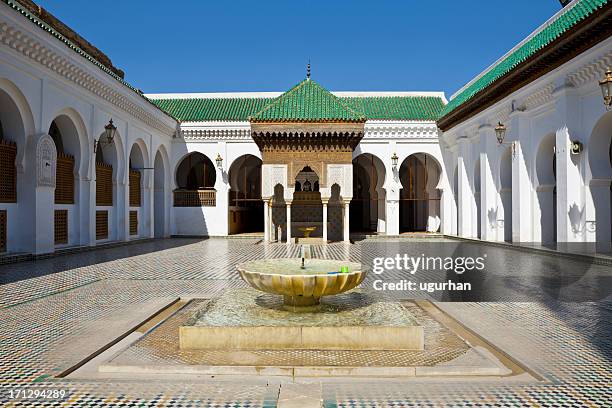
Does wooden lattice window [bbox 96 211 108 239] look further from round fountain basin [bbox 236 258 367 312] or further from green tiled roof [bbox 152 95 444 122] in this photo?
round fountain basin [bbox 236 258 367 312]

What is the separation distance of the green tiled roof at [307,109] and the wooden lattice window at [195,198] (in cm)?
385

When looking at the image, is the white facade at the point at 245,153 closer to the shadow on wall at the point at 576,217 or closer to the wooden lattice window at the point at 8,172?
the shadow on wall at the point at 576,217

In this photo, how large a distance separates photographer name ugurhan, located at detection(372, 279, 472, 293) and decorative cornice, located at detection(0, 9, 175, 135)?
650 cm

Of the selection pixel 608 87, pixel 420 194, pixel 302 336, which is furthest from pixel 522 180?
pixel 302 336

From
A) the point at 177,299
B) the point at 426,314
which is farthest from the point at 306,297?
the point at 177,299

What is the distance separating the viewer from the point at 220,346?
2.93 metres

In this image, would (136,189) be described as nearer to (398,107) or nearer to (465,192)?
(398,107)

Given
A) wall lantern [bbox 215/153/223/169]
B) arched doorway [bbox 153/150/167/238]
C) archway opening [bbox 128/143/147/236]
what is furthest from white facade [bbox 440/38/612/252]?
archway opening [bbox 128/143/147/236]

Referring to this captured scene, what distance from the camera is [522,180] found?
34.1 ft

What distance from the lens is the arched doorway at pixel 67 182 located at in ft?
30.5

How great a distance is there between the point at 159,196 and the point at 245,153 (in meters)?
3.06

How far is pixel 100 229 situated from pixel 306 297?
898 cm

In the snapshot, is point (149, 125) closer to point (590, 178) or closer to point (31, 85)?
point (31, 85)

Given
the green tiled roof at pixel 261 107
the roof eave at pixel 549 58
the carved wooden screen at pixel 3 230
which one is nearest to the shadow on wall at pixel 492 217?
the roof eave at pixel 549 58
